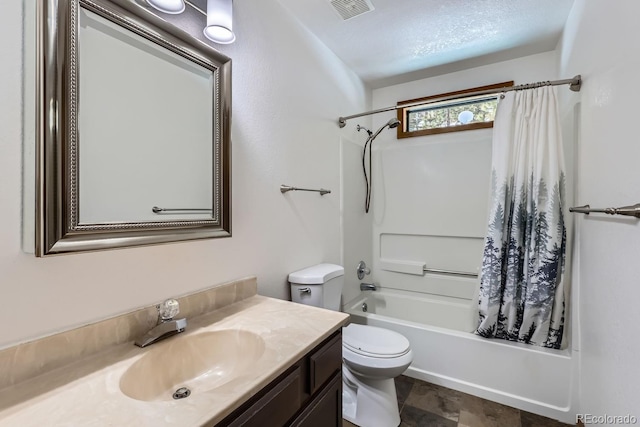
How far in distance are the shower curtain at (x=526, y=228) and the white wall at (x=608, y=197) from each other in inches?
5.6

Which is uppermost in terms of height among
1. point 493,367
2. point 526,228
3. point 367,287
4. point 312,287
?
point 526,228

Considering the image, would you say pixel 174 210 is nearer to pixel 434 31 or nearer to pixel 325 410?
pixel 325 410

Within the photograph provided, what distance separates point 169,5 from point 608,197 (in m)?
1.88

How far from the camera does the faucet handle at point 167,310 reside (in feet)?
3.24

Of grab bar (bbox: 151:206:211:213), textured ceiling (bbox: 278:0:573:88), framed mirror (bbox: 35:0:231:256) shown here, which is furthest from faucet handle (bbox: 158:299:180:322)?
textured ceiling (bbox: 278:0:573:88)

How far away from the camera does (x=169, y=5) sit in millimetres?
1039

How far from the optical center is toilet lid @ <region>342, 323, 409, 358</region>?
1567 mm

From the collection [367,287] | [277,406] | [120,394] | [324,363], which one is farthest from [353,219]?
[120,394]

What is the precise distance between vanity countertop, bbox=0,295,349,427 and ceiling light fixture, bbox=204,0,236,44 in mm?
1197

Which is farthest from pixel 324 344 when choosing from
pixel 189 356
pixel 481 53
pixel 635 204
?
pixel 481 53

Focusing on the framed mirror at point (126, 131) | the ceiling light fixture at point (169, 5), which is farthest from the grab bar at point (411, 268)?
the ceiling light fixture at point (169, 5)

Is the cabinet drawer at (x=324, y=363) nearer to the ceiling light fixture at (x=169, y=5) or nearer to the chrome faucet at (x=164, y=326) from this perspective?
the chrome faucet at (x=164, y=326)

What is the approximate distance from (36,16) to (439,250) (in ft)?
9.23

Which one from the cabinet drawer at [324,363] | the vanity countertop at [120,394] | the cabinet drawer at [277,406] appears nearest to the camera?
the vanity countertop at [120,394]
